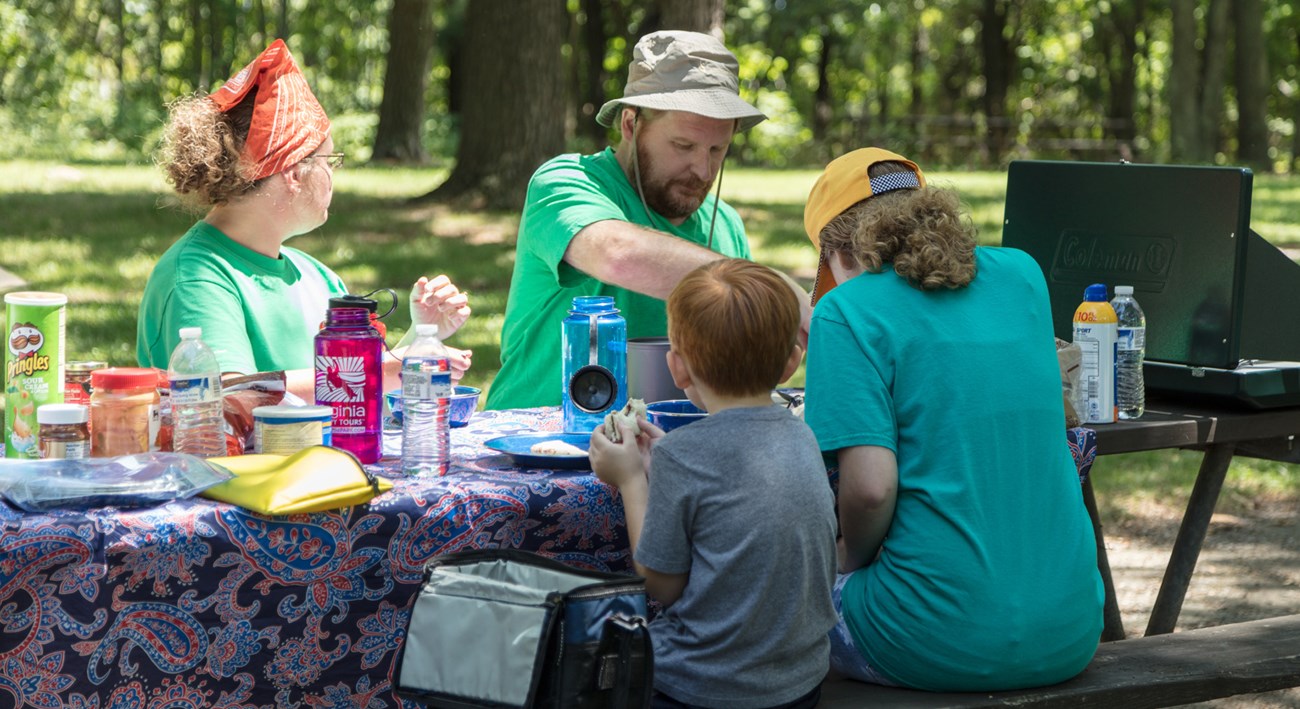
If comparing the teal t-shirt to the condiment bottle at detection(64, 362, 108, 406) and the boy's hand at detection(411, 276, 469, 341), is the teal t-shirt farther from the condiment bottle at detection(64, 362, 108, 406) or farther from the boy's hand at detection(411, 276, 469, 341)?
the condiment bottle at detection(64, 362, 108, 406)

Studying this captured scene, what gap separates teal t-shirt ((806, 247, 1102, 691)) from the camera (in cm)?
250

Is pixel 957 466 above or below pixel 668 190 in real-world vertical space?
below

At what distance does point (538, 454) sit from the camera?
2609mm

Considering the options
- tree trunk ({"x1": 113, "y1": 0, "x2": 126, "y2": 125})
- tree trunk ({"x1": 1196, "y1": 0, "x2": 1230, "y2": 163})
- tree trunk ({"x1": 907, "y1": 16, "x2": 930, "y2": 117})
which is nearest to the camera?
tree trunk ({"x1": 1196, "y1": 0, "x2": 1230, "y2": 163})

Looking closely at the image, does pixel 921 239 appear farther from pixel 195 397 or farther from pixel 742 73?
pixel 742 73

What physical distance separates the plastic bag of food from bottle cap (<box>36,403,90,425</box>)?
0.07 meters

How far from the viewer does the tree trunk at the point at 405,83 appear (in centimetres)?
1677

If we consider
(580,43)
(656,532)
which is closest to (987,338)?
(656,532)

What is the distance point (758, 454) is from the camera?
229cm

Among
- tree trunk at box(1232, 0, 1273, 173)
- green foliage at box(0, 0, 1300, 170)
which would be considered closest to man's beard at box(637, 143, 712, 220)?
green foliage at box(0, 0, 1300, 170)

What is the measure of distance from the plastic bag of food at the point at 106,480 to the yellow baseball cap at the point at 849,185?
1285 millimetres

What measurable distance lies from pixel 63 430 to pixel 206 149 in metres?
0.99

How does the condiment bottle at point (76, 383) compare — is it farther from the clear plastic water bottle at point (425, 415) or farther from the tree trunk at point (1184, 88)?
the tree trunk at point (1184, 88)

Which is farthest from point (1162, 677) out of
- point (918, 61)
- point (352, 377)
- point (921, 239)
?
point (918, 61)
